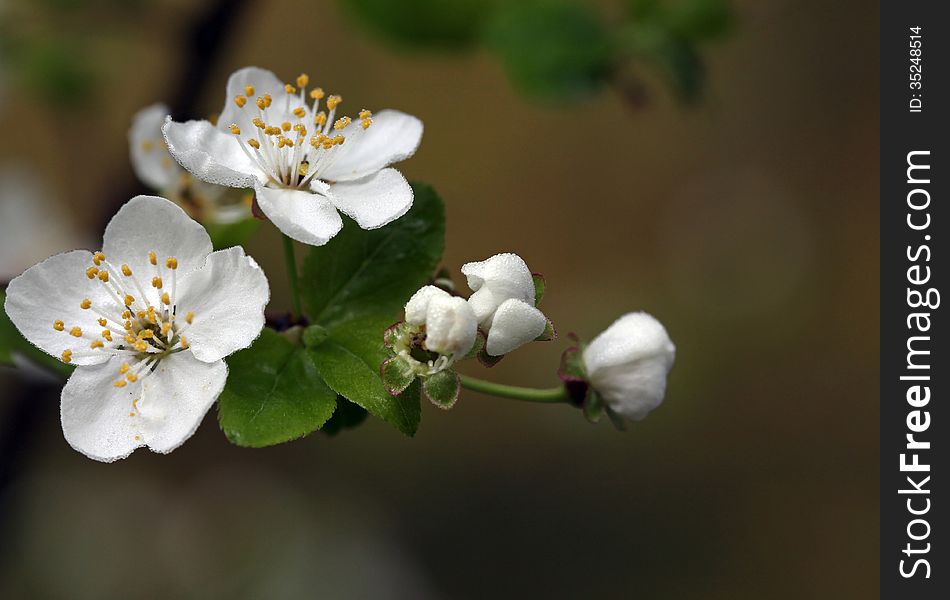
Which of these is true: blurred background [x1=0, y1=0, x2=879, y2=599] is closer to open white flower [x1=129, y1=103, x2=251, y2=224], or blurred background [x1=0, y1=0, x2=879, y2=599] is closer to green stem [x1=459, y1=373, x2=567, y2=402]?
open white flower [x1=129, y1=103, x2=251, y2=224]

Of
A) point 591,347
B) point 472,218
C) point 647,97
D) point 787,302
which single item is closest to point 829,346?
point 787,302

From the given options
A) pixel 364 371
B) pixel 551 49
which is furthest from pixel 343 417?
pixel 551 49

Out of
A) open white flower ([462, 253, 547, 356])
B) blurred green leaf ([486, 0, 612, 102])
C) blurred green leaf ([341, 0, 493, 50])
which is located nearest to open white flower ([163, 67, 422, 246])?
open white flower ([462, 253, 547, 356])

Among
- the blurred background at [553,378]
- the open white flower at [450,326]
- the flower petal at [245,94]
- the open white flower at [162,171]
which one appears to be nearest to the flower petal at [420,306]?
the open white flower at [450,326]

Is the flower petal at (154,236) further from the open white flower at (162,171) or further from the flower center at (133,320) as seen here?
the open white flower at (162,171)

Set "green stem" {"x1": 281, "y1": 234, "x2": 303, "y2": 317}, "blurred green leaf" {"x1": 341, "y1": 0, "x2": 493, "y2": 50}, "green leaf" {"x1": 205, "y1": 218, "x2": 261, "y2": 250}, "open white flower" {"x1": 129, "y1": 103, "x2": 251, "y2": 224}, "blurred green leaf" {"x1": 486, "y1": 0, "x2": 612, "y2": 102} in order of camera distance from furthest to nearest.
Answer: "blurred green leaf" {"x1": 341, "y1": 0, "x2": 493, "y2": 50} < "blurred green leaf" {"x1": 486, "y1": 0, "x2": 612, "y2": 102} < "open white flower" {"x1": 129, "y1": 103, "x2": 251, "y2": 224} < "green leaf" {"x1": 205, "y1": 218, "x2": 261, "y2": 250} < "green stem" {"x1": 281, "y1": 234, "x2": 303, "y2": 317}

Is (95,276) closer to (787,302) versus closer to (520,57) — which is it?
(520,57)
